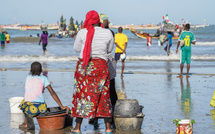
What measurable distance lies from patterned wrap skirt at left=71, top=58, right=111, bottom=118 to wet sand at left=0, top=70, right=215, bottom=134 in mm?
471

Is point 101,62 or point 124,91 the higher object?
point 101,62

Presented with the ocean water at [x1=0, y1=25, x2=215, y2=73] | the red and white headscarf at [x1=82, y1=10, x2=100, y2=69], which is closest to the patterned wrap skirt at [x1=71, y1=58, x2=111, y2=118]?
the red and white headscarf at [x1=82, y1=10, x2=100, y2=69]

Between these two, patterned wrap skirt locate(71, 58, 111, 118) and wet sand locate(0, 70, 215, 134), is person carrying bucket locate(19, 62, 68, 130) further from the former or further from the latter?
patterned wrap skirt locate(71, 58, 111, 118)

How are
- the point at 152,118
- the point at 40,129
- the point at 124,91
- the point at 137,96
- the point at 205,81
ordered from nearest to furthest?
the point at 40,129 → the point at 152,118 → the point at 137,96 → the point at 124,91 → the point at 205,81

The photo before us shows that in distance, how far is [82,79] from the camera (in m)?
5.46

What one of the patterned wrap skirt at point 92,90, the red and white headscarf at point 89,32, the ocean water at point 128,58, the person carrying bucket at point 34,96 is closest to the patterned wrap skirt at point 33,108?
the person carrying bucket at point 34,96

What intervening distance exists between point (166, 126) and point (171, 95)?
3032 millimetres

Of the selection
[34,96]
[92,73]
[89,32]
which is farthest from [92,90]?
[34,96]

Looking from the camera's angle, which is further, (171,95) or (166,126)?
(171,95)

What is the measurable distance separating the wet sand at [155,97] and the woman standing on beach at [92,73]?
49 centimetres

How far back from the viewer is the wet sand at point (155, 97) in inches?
241

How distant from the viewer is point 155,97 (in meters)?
8.79

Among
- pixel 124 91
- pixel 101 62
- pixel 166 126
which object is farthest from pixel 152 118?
pixel 124 91

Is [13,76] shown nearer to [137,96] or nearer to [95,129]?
[137,96]
